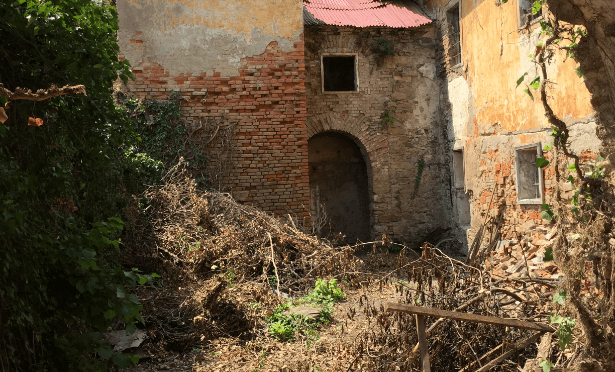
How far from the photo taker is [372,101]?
11.9 metres

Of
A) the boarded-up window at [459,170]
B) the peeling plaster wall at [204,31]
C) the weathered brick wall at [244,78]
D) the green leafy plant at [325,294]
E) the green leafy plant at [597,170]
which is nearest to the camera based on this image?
the green leafy plant at [597,170]

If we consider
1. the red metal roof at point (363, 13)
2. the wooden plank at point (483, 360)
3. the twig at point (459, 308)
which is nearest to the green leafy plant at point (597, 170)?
the twig at point (459, 308)

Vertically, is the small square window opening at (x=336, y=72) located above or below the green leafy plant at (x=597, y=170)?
above

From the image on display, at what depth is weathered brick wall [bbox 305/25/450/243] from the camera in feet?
38.4

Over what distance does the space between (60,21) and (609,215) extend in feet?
12.3

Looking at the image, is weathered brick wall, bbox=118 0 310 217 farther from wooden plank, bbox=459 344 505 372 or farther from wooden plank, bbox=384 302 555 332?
wooden plank, bbox=384 302 555 332

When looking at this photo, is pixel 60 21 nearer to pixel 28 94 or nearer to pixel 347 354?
pixel 28 94

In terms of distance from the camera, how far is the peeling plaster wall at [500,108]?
703 centimetres

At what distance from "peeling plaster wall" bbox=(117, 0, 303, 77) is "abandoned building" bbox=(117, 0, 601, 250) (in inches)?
0.8

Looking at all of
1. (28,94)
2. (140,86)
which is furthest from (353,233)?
(28,94)

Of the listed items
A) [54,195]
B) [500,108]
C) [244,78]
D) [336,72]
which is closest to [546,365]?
[54,195]

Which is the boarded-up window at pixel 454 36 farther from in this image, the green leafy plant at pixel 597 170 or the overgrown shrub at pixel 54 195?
the overgrown shrub at pixel 54 195

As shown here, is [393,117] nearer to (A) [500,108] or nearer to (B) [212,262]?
(A) [500,108]

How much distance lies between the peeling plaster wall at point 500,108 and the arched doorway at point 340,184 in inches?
101
